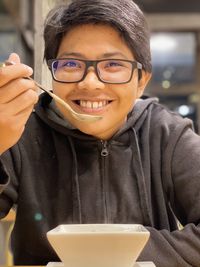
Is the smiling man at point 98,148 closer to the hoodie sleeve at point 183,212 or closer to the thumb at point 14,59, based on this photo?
the hoodie sleeve at point 183,212

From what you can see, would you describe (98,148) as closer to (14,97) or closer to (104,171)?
(104,171)

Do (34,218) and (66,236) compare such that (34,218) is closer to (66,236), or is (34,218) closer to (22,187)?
(22,187)

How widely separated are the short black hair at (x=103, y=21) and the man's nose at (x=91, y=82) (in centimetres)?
14

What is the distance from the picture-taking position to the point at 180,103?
490cm

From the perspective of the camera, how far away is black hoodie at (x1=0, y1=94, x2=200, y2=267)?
51.2 inches

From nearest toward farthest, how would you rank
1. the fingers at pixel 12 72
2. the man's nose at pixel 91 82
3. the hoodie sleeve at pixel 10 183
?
the fingers at pixel 12 72
the man's nose at pixel 91 82
the hoodie sleeve at pixel 10 183

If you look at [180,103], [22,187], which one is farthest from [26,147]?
[180,103]

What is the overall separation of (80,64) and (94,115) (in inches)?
5.5

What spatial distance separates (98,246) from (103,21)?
2.21 ft

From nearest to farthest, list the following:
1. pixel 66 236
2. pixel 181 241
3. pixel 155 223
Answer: pixel 66 236
pixel 181 241
pixel 155 223

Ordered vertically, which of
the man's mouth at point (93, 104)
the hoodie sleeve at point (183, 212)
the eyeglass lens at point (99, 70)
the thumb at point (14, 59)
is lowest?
the hoodie sleeve at point (183, 212)

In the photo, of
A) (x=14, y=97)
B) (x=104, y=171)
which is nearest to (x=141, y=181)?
(x=104, y=171)

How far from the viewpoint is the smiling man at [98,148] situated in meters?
1.25

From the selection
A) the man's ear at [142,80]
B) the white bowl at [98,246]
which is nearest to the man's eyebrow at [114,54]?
the man's ear at [142,80]
